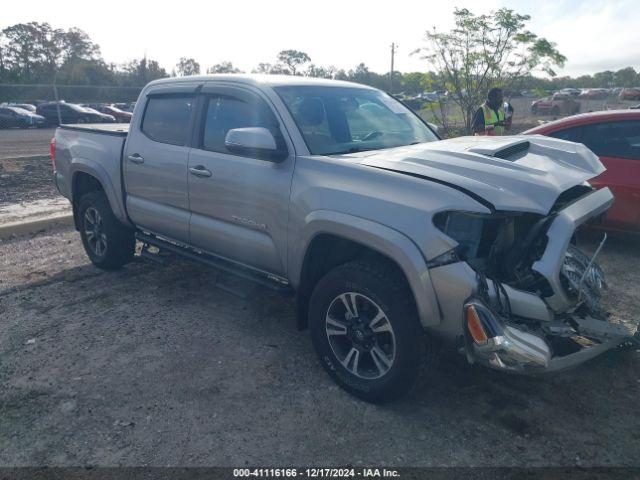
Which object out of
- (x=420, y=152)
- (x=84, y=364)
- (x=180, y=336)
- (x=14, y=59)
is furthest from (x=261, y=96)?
(x=14, y=59)

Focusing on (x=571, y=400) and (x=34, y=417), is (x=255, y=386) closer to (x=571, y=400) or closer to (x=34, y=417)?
(x=34, y=417)

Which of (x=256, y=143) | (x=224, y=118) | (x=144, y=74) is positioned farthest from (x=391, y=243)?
(x=144, y=74)

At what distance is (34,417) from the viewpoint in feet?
10.1

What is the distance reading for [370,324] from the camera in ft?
9.97

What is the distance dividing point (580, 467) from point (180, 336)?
2.81 m

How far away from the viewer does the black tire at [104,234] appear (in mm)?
5270

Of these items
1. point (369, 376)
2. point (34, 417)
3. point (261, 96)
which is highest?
point (261, 96)

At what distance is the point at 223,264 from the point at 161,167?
3.35 ft

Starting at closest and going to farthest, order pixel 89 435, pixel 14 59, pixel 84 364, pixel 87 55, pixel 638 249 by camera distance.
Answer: pixel 89 435
pixel 84 364
pixel 638 249
pixel 14 59
pixel 87 55

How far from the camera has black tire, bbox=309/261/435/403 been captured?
2828 mm

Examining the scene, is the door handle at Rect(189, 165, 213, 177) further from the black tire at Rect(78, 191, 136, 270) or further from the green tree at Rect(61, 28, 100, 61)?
the green tree at Rect(61, 28, 100, 61)

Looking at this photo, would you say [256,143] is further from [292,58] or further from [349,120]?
[292,58]

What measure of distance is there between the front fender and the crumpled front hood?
373 millimetres

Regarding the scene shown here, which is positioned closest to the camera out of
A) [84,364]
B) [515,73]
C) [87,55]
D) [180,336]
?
[84,364]
